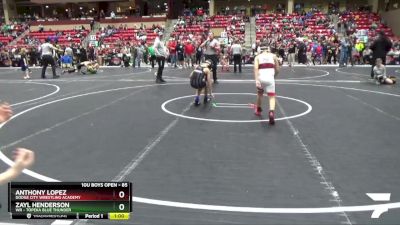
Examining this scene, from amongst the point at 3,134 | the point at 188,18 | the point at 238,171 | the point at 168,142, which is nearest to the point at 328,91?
the point at 168,142

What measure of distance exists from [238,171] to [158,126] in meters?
2.73

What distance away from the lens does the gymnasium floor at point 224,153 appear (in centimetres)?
400

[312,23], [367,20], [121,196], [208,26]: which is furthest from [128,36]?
[121,196]

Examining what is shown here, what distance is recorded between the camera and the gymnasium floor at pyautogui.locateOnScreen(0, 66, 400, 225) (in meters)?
4.00

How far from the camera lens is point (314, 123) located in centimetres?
758

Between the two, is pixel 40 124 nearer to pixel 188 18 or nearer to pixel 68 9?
pixel 188 18

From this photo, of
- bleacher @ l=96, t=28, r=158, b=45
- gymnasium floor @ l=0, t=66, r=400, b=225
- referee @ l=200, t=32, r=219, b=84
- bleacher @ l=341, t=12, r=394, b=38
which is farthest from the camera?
bleacher @ l=96, t=28, r=158, b=45

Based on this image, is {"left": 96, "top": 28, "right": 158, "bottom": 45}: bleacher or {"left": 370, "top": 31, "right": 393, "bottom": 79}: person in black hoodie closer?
{"left": 370, "top": 31, "right": 393, "bottom": 79}: person in black hoodie

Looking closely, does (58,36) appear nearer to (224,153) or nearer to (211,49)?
(211,49)

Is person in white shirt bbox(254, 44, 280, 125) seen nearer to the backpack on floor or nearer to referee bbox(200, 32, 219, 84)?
the backpack on floor

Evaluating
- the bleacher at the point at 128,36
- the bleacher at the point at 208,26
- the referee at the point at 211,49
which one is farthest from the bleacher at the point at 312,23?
the referee at the point at 211,49

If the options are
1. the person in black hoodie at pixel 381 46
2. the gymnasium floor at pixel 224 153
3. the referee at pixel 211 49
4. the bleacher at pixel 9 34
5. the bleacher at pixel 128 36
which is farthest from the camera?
the bleacher at pixel 9 34
